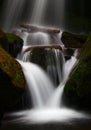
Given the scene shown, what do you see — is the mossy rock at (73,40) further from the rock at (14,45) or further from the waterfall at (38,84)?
the waterfall at (38,84)

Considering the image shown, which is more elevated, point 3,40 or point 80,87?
point 3,40

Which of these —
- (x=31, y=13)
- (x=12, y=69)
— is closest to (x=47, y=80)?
(x=12, y=69)

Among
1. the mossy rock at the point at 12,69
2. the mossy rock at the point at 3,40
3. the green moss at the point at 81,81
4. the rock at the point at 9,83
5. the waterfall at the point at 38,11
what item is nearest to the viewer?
the rock at the point at 9,83

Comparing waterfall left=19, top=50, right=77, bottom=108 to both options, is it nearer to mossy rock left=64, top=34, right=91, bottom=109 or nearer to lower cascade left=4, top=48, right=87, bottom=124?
lower cascade left=4, top=48, right=87, bottom=124

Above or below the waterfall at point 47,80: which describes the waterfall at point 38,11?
above

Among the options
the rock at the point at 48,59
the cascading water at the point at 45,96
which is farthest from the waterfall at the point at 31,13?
the cascading water at the point at 45,96

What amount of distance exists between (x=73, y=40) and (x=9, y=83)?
747 centimetres

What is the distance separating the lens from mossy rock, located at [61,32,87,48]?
15.3 metres

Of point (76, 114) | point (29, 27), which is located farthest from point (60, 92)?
point (29, 27)

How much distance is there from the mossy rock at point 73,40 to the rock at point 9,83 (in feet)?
21.8

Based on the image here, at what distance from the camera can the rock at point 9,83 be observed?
8422 millimetres

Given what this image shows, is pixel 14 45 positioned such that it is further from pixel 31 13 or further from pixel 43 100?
pixel 31 13

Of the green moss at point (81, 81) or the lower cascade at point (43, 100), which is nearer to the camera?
the lower cascade at point (43, 100)

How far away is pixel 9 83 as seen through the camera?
846 centimetres
